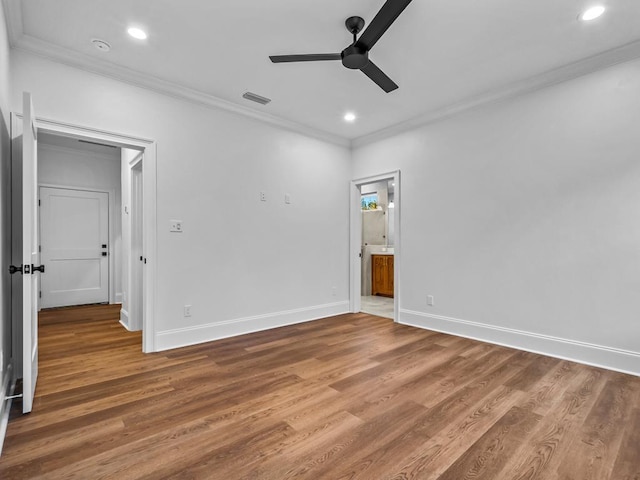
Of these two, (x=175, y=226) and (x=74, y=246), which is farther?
(x=74, y=246)

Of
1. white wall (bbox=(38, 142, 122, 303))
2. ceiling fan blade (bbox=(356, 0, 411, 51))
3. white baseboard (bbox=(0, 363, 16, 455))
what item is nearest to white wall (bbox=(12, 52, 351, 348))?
white baseboard (bbox=(0, 363, 16, 455))

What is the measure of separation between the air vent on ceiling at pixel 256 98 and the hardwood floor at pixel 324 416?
276cm

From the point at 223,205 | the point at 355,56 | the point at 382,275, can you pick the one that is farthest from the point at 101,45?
the point at 382,275

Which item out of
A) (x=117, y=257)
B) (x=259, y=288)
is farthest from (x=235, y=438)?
(x=117, y=257)

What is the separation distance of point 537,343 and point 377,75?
2965 mm

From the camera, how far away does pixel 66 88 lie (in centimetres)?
279

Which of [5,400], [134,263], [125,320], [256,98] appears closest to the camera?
[5,400]

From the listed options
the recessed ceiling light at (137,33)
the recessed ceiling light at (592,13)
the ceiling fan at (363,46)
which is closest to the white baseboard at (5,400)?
the recessed ceiling light at (137,33)

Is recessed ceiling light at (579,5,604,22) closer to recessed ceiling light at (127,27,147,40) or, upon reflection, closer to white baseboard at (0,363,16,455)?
recessed ceiling light at (127,27,147,40)

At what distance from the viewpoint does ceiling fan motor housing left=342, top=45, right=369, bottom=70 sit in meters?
2.23

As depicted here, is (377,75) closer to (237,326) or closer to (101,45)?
(101,45)

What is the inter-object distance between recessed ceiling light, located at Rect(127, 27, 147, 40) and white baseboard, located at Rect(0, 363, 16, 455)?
2.63m

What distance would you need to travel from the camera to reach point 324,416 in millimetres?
2000

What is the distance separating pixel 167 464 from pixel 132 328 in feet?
9.88
